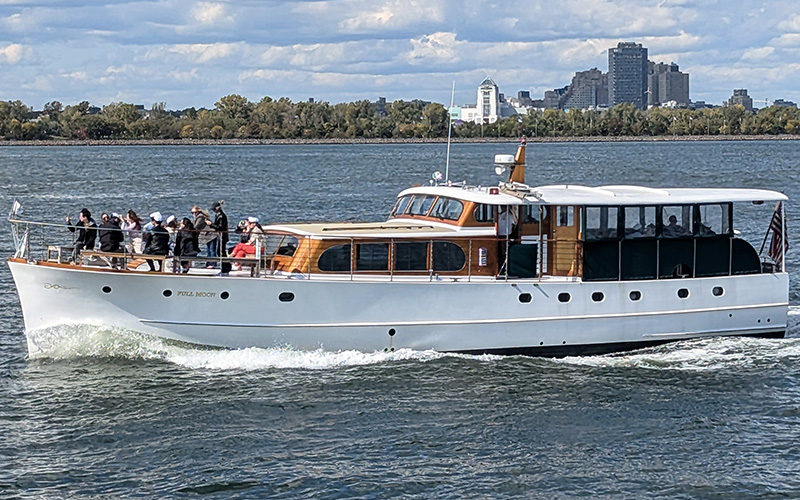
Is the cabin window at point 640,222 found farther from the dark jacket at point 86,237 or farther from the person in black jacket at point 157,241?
the dark jacket at point 86,237

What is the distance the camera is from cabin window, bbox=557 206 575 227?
26.2 m

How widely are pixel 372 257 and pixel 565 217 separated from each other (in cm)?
418

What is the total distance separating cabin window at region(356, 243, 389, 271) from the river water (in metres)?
1.78

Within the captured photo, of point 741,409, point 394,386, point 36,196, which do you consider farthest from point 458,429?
point 36,196

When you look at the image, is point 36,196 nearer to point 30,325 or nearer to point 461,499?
point 30,325

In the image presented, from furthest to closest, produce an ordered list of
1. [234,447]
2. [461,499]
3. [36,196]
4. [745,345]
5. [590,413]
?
[36,196] → [745,345] → [590,413] → [234,447] → [461,499]

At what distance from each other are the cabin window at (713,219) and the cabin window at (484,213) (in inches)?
178

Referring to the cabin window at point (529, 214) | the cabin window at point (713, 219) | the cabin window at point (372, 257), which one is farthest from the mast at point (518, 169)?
the cabin window at point (713, 219)

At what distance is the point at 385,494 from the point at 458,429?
3.14 metres

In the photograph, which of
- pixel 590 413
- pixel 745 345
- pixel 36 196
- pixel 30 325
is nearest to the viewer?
pixel 590 413

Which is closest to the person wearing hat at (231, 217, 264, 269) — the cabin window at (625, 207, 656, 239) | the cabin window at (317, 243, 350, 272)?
the cabin window at (317, 243, 350, 272)

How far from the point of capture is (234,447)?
21344 mm

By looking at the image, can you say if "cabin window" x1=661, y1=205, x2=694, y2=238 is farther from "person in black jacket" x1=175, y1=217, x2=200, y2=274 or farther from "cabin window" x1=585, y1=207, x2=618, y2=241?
"person in black jacket" x1=175, y1=217, x2=200, y2=274

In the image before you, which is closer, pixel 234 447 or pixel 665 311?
pixel 234 447
